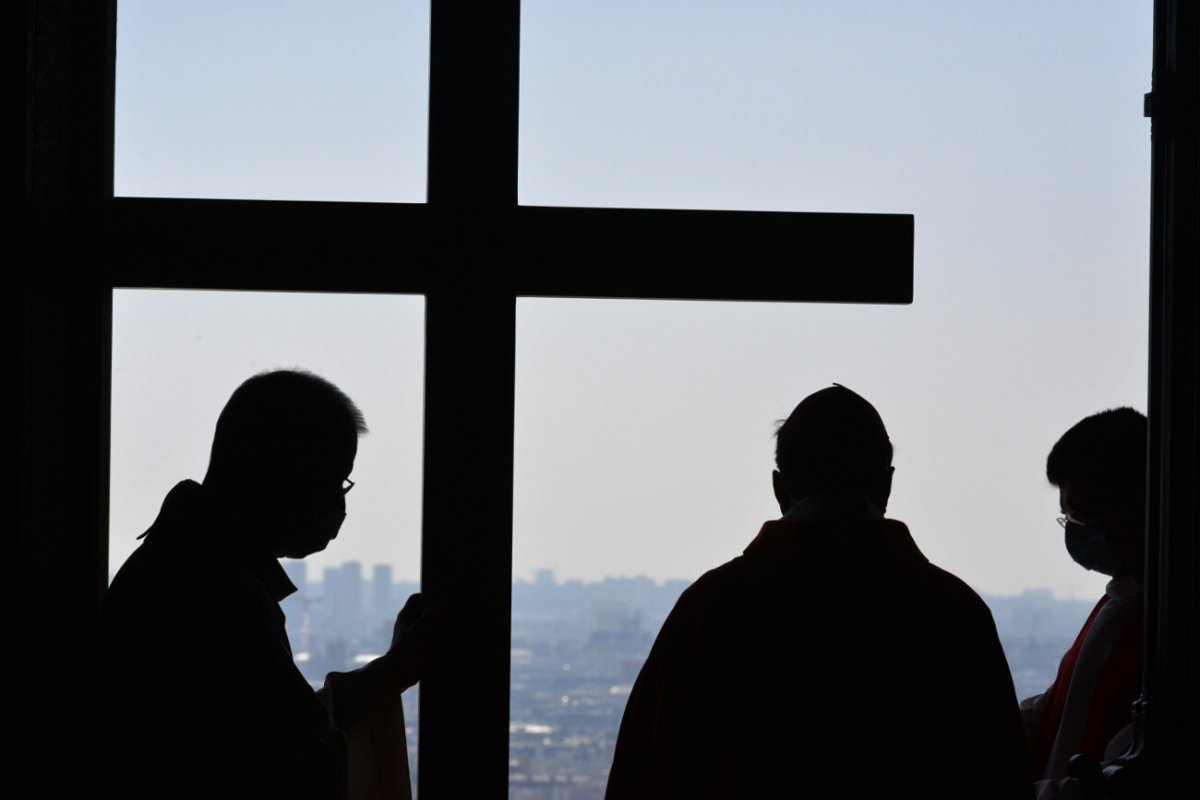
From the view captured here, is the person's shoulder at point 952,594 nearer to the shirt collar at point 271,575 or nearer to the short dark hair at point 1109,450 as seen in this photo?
the short dark hair at point 1109,450

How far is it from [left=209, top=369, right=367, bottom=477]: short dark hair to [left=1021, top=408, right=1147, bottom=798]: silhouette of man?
4.79 ft

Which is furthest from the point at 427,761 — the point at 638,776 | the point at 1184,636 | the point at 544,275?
the point at 1184,636

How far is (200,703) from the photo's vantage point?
1604 millimetres

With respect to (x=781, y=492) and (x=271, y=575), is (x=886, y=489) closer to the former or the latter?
(x=781, y=492)

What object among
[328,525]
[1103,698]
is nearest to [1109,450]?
[1103,698]

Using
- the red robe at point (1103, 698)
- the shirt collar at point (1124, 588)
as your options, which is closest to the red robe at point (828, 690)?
the red robe at point (1103, 698)

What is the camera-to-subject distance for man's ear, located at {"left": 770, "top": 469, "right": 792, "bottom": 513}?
7.28 ft

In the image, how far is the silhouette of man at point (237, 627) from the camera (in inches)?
62.7

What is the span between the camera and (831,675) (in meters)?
2.07

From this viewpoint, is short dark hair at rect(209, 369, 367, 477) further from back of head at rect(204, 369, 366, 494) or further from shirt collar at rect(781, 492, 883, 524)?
shirt collar at rect(781, 492, 883, 524)

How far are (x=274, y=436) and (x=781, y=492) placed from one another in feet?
3.00

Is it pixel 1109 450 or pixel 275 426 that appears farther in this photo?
pixel 1109 450

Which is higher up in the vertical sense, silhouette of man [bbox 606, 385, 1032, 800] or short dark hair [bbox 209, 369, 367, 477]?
short dark hair [bbox 209, 369, 367, 477]

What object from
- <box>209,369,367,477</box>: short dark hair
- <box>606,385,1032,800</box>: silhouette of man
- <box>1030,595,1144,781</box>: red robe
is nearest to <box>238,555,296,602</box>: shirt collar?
<box>209,369,367,477</box>: short dark hair
